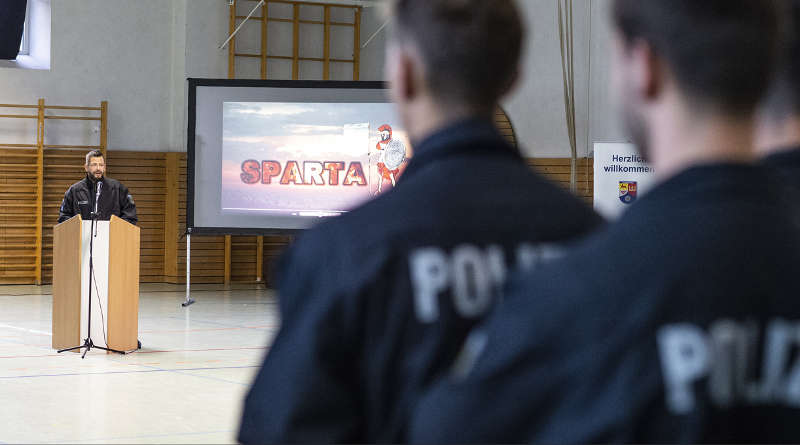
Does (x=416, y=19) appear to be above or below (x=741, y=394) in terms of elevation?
above

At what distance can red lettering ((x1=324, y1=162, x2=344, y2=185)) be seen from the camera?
1125cm

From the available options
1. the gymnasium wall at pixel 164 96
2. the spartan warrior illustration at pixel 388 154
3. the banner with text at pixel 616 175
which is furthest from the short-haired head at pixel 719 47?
the gymnasium wall at pixel 164 96

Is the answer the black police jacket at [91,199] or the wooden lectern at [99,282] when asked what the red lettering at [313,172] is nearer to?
the black police jacket at [91,199]

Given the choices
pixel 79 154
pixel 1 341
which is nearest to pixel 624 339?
pixel 1 341

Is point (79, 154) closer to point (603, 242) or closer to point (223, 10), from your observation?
point (223, 10)

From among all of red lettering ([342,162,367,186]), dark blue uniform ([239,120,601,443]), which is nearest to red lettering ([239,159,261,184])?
red lettering ([342,162,367,186])

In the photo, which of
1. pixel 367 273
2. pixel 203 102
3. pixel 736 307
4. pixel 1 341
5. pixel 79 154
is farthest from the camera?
pixel 79 154

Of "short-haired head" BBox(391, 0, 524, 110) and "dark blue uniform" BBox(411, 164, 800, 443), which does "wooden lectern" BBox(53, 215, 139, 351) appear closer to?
"short-haired head" BBox(391, 0, 524, 110)

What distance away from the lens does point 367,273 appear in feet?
3.43

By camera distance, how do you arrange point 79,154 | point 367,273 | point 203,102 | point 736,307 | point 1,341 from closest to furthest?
point 736,307 → point 367,273 → point 1,341 → point 203,102 → point 79,154

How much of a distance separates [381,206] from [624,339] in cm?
41

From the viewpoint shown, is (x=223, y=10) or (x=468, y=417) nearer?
(x=468, y=417)

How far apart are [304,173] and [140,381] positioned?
575 cm

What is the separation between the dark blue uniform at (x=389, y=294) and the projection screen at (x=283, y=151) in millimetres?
9848
